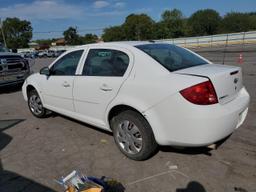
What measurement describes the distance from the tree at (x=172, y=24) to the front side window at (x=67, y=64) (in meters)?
77.2

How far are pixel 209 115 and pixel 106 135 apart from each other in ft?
7.53

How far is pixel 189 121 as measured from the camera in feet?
10.4

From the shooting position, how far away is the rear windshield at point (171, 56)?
3.71 metres

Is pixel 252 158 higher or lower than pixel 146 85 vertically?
lower

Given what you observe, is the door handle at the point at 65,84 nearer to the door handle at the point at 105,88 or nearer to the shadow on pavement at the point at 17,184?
the door handle at the point at 105,88

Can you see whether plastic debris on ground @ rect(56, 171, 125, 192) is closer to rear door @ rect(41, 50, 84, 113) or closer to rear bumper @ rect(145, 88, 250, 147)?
rear bumper @ rect(145, 88, 250, 147)

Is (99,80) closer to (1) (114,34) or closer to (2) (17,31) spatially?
(1) (114,34)

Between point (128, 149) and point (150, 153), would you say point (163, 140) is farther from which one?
point (128, 149)

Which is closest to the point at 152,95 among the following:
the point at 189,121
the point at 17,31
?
the point at 189,121

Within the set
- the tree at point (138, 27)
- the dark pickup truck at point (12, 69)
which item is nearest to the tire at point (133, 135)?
the dark pickup truck at point (12, 69)

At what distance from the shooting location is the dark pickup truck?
9320mm

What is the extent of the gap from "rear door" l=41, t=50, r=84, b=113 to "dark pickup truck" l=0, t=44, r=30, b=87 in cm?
449

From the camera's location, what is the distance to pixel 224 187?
10.4ft

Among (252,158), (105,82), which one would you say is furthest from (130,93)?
(252,158)
